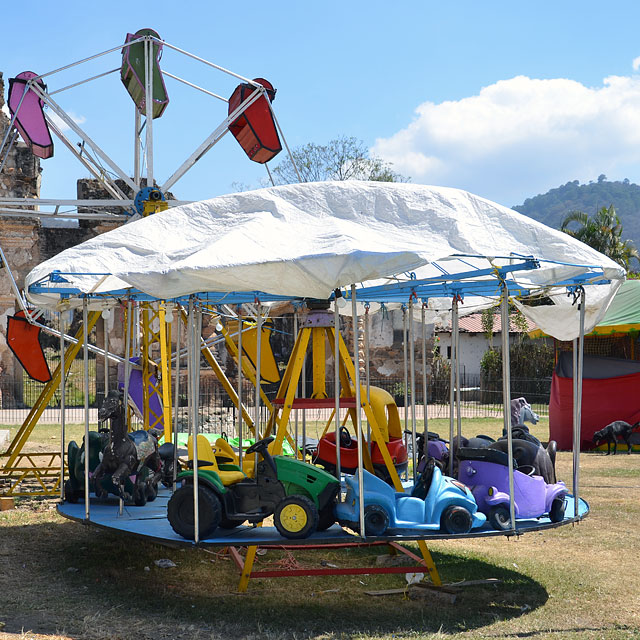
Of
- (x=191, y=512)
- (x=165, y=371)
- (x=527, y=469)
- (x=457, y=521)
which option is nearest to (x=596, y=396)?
(x=165, y=371)

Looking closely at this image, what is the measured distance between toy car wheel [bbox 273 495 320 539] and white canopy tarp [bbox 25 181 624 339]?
53.0 inches

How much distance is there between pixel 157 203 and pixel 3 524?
13.9 ft

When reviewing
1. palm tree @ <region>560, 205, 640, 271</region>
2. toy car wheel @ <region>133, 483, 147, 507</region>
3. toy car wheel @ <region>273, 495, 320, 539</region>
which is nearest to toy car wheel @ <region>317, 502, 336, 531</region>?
toy car wheel @ <region>273, 495, 320, 539</region>

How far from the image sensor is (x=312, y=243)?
532 centimetres

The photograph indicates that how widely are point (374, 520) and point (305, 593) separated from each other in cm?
112

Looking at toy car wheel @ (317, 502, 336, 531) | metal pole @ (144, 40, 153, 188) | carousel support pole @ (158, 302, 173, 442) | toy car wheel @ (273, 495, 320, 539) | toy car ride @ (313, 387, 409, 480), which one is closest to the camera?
toy car wheel @ (273, 495, 320, 539)

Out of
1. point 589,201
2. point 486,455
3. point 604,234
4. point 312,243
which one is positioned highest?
point 589,201

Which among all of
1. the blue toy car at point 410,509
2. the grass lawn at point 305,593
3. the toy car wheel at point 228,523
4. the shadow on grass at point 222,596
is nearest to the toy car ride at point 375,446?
the grass lawn at point 305,593

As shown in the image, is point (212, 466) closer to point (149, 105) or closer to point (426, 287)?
point (426, 287)

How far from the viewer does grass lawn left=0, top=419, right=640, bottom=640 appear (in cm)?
517

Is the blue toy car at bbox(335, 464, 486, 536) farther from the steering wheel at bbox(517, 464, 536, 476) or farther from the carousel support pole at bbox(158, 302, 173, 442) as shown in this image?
the carousel support pole at bbox(158, 302, 173, 442)

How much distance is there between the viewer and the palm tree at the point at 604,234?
1395 inches

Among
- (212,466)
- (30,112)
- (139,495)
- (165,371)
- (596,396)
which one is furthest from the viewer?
(596,396)

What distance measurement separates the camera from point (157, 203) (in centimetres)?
1038
